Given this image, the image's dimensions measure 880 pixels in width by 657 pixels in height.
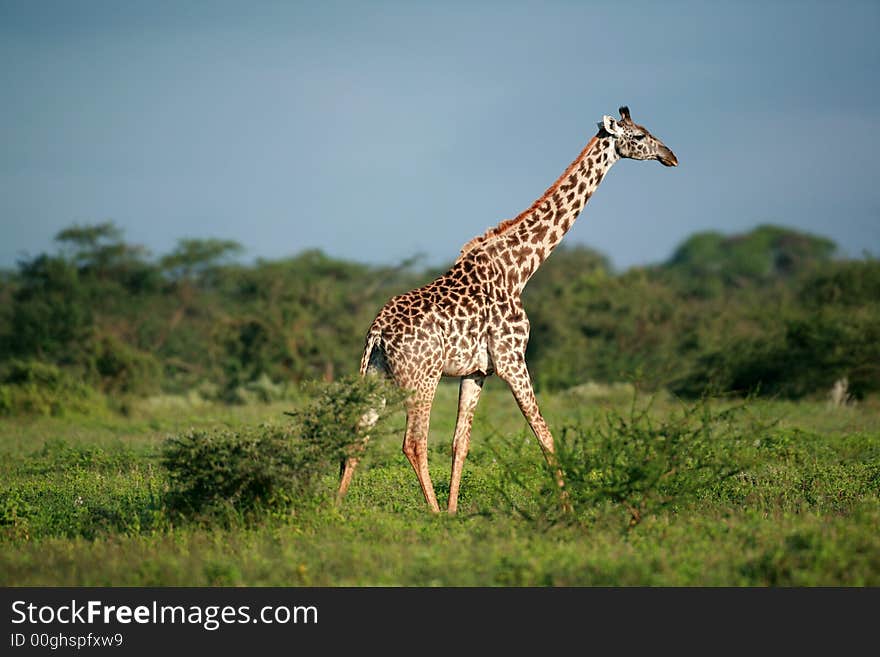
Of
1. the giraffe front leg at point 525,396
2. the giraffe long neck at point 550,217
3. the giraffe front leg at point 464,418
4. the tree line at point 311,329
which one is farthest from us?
the tree line at point 311,329

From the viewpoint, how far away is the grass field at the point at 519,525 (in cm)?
627

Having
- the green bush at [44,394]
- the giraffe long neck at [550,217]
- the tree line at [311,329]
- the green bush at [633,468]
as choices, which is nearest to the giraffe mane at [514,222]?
the giraffe long neck at [550,217]

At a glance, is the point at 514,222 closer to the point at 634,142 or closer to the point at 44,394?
the point at 634,142

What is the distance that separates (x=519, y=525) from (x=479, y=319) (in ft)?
6.29

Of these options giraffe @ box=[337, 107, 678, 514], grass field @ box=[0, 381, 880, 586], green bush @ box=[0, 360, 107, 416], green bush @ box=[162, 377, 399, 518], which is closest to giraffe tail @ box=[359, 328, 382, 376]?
giraffe @ box=[337, 107, 678, 514]

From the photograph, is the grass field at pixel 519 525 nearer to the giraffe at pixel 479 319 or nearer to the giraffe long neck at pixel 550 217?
the giraffe at pixel 479 319

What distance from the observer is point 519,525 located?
750 cm

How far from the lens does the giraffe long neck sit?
9266 millimetres

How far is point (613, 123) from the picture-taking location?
9.44 meters

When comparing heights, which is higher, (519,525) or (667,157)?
(667,157)

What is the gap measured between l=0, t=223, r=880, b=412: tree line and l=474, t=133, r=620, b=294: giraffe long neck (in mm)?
6793

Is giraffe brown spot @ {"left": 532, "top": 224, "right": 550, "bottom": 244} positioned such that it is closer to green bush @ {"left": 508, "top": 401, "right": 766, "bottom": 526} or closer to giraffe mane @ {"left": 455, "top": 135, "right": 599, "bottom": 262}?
giraffe mane @ {"left": 455, "top": 135, "right": 599, "bottom": 262}

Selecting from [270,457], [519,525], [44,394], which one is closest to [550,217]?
[519,525]

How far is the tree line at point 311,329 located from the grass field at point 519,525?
7.08 metres
